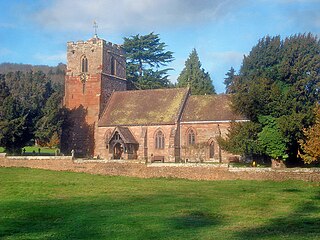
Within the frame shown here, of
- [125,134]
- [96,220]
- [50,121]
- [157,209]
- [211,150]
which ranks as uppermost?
[50,121]

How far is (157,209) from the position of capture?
19.4 metres

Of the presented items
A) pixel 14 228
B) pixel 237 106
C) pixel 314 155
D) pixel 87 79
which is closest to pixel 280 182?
pixel 314 155

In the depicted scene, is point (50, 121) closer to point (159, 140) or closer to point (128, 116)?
point (128, 116)

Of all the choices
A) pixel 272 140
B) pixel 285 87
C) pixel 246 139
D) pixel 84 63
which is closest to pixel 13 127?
pixel 84 63

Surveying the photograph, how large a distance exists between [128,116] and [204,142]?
32.1ft

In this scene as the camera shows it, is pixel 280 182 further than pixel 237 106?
No

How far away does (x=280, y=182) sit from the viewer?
31125mm

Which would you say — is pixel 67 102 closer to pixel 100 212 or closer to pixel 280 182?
pixel 280 182

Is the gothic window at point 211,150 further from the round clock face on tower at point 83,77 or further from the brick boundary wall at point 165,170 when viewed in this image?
the round clock face on tower at point 83,77

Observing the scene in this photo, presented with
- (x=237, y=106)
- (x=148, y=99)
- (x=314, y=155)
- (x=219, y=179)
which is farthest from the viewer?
(x=148, y=99)

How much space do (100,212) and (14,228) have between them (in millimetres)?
4062

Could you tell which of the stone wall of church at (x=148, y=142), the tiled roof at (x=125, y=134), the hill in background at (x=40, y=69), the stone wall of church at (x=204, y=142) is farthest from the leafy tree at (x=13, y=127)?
the hill in background at (x=40, y=69)

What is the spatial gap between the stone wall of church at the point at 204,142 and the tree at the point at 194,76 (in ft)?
92.8

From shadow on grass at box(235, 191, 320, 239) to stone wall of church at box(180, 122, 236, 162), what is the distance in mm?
27282
